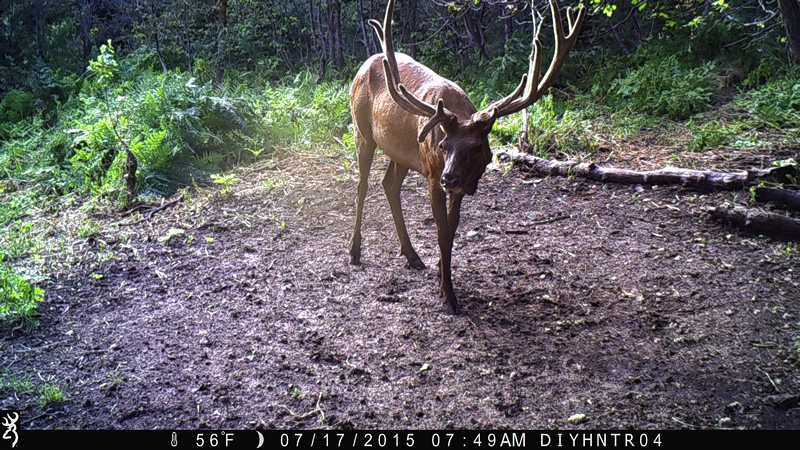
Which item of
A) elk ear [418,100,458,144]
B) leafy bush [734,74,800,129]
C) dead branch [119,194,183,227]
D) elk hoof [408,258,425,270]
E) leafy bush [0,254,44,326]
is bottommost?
dead branch [119,194,183,227]

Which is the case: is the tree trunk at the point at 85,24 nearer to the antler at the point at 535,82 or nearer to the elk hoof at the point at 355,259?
the elk hoof at the point at 355,259

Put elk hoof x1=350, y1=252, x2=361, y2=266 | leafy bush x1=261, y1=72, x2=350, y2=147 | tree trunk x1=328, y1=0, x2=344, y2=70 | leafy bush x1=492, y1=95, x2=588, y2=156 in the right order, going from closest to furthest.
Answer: elk hoof x1=350, y1=252, x2=361, y2=266 → leafy bush x1=492, y1=95, x2=588, y2=156 → leafy bush x1=261, y1=72, x2=350, y2=147 → tree trunk x1=328, y1=0, x2=344, y2=70

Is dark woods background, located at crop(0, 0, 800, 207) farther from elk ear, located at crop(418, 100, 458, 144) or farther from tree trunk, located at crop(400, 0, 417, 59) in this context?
elk ear, located at crop(418, 100, 458, 144)

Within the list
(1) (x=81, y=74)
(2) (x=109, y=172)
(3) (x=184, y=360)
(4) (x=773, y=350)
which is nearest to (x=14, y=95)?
(1) (x=81, y=74)

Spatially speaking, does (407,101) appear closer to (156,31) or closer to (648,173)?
(648,173)

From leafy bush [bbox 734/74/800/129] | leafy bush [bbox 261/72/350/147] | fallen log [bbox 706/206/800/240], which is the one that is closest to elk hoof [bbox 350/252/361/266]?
fallen log [bbox 706/206/800/240]

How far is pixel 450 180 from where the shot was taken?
3.90m

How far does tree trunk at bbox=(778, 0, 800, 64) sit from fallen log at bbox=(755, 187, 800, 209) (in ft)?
4.17

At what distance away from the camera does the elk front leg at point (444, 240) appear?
4449mm

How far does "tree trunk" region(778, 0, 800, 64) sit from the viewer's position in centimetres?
536

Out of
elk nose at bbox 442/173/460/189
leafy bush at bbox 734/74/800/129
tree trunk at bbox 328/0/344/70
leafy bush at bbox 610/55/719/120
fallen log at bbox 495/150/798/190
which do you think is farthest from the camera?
tree trunk at bbox 328/0/344/70

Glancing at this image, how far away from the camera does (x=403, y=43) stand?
477 inches
